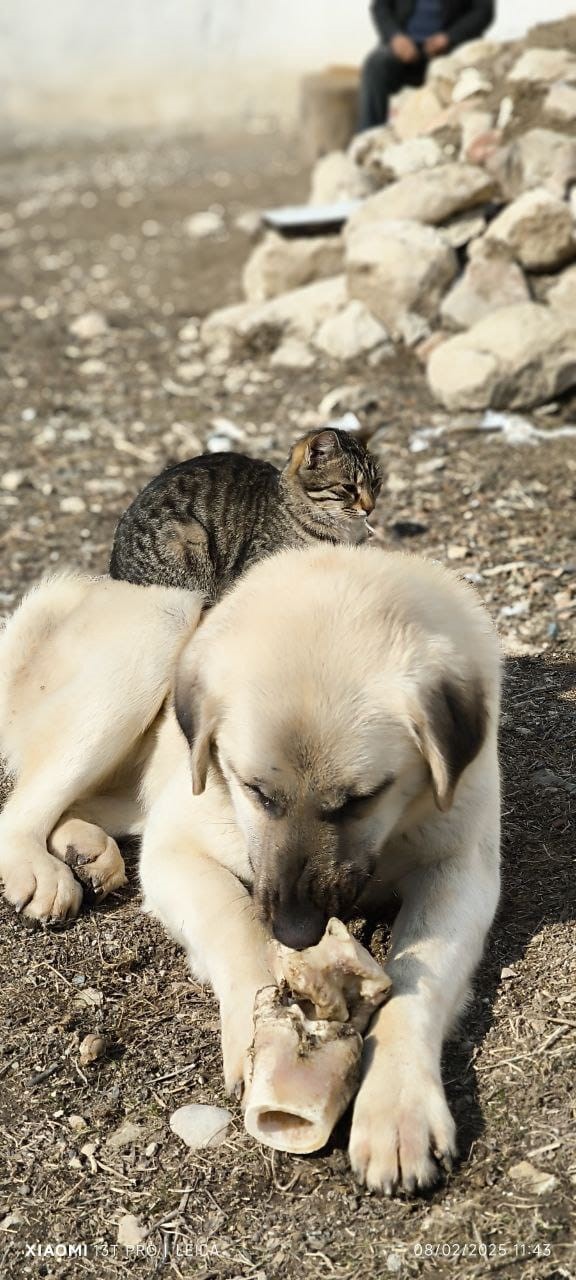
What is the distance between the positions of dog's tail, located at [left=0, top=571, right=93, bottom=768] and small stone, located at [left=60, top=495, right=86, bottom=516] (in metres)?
3.08

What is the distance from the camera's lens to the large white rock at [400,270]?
9.14 meters

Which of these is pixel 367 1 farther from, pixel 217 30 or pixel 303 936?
pixel 303 936

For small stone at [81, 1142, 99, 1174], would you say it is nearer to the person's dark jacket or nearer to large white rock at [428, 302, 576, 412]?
large white rock at [428, 302, 576, 412]

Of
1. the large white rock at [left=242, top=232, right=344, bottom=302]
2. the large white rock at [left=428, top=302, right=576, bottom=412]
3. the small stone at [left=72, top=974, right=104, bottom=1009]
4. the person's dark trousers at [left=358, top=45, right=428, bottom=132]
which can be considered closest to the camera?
the small stone at [left=72, top=974, right=104, bottom=1009]

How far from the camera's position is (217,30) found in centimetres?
2709

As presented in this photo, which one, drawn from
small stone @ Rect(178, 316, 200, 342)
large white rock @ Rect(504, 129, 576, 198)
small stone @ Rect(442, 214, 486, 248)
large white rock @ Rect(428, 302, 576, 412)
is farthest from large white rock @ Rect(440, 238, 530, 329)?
small stone @ Rect(178, 316, 200, 342)

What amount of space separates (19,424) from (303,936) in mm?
6790

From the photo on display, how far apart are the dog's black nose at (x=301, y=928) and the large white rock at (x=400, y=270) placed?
22.9 ft

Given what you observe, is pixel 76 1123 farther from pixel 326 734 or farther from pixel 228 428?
pixel 228 428

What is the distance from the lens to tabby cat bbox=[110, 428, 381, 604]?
5.51m

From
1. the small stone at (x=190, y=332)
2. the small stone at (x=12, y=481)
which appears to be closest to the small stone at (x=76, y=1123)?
the small stone at (x=12, y=481)

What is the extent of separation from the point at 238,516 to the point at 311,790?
2.90 m

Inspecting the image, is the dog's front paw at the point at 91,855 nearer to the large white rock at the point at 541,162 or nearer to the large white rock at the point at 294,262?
the large white rock at the point at 541,162

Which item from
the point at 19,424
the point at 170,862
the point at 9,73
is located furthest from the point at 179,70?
the point at 170,862
